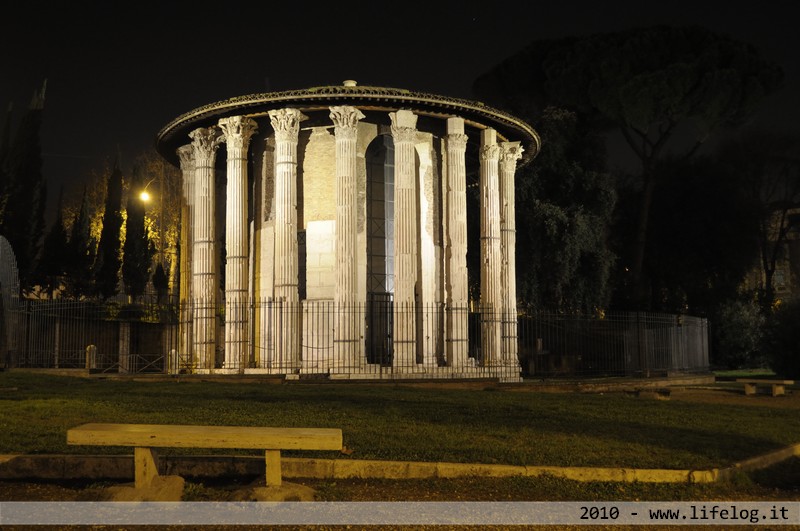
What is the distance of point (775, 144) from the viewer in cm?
4406

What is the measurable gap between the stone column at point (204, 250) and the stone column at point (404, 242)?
537 centimetres

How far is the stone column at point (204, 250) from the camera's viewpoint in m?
24.1

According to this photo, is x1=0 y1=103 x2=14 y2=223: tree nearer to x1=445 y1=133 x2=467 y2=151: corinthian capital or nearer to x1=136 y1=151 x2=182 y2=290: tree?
x1=136 y1=151 x2=182 y2=290: tree

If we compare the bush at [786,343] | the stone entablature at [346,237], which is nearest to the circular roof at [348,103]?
the stone entablature at [346,237]

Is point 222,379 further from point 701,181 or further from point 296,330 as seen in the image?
point 701,181

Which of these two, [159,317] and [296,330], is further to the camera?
[159,317]

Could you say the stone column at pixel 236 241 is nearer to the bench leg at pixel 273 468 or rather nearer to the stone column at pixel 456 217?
the stone column at pixel 456 217

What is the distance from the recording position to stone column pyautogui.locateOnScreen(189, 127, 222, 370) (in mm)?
24078

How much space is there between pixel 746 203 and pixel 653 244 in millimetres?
4468

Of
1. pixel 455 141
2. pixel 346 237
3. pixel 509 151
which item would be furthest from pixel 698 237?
pixel 346 237

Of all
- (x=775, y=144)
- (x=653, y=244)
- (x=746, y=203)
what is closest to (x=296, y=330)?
(x=653, y=244)

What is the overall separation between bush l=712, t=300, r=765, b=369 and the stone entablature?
14.2 meters

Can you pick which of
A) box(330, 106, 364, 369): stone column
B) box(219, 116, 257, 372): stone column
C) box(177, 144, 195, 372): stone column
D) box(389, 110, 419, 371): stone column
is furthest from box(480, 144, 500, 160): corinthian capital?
box(177, 144, 195, 372): stone column

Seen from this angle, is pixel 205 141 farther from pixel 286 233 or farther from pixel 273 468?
pixel 273 468
